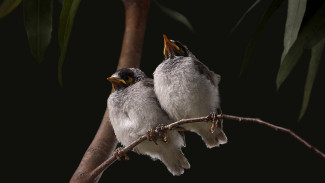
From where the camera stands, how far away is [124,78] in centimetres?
253

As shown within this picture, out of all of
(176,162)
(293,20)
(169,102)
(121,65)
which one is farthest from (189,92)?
(121,65)

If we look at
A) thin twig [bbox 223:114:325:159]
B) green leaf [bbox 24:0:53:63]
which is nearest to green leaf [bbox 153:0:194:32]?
green leaf [bbox 24:0:53:63]

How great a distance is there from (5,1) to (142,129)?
0.94m

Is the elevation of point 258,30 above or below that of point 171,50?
above

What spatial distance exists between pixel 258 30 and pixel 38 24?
42.9 inches

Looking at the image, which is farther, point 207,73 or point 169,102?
point 207,73

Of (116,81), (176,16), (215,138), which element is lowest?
(215,138)

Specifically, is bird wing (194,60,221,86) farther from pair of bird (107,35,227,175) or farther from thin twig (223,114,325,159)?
thin twig (223,114,325,159)

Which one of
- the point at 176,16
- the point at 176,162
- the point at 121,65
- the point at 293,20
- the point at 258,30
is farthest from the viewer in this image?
the point at 176,16

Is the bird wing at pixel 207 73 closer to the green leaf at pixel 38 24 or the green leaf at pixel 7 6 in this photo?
the green leaf at pixel 38 24

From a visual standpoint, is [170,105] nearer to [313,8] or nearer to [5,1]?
[313,8]

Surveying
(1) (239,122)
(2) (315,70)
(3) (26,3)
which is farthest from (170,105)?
(3) (26,3)

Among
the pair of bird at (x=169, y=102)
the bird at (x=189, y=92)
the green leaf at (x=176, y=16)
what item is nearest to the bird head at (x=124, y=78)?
the pair of bird at (x=169, y=102)

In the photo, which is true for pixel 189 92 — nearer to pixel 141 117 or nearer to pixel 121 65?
pixel 141 117
